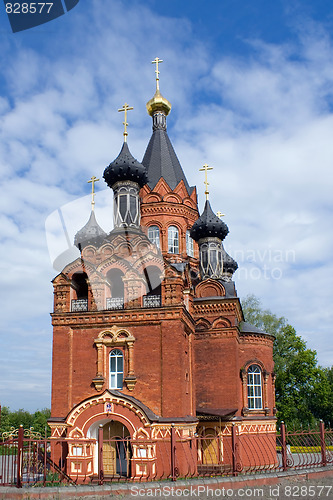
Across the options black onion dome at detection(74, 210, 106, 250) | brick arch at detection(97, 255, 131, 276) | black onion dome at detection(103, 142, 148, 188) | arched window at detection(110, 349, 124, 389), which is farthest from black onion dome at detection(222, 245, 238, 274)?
arched window at detection(110, 349, 124, 389)

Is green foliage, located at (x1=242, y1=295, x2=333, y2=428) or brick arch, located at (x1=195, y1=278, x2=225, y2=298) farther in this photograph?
green foliage, located at (x1=242, y1=295, x2=333, y2=428)

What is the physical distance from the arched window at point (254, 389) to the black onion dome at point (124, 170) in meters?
8.51

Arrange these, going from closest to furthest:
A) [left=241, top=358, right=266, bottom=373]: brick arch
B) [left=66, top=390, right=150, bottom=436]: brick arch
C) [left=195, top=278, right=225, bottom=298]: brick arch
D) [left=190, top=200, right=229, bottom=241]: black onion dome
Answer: [left=66, top=390, right=150, bottom=436]: brick arch < [left=241, top=358, right=266, bottom=373]: brick arch < [left=195, top=278, right=225, bottom=298]: brick arch < [left=190, top=200, right=229, bottom=241]: black onion dome

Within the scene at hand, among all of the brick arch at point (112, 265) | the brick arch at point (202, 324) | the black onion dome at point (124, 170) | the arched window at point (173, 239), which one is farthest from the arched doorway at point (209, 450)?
the black onion dome at point (124, 170)

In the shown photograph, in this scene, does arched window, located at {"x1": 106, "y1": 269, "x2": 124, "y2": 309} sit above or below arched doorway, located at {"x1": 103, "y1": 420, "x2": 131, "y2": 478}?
above

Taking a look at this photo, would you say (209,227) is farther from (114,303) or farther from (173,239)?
(114,303)

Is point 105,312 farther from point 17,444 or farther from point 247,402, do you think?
point 247,402

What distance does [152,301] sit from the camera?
51.3 ft

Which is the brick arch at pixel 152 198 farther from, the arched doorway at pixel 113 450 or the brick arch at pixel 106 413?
the arched doorway at pixel 113 450

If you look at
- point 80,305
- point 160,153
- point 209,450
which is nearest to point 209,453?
point 209,450

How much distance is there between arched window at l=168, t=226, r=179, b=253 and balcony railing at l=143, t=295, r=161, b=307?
641 centimetres

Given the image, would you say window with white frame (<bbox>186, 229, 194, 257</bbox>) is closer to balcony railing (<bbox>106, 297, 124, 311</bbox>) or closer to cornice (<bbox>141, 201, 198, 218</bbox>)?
cornice (<bbox>141, 201, 198, 218</bbox>)

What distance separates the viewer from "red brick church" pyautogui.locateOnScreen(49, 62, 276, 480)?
1438cm

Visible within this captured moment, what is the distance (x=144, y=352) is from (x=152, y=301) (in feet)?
5.12
